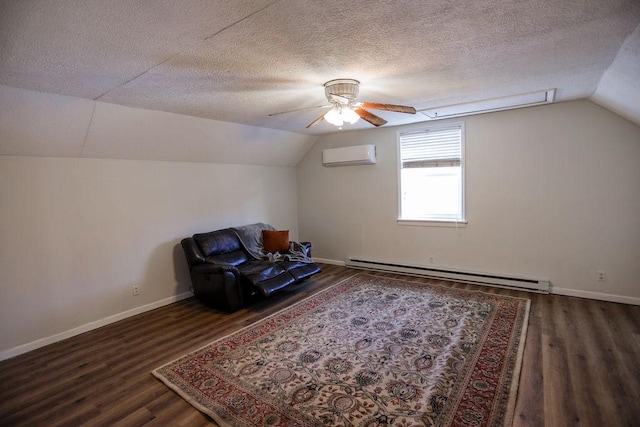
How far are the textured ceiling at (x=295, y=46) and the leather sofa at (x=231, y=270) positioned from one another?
188 cm

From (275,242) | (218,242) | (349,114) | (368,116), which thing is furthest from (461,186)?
(218,242)

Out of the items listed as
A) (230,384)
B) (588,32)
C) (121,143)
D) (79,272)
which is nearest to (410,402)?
(230,384)

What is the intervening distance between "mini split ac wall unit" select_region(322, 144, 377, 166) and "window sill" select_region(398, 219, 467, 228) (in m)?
1.10

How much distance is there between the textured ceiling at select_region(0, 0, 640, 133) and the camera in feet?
5.20

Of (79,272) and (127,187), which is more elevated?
(127,187)

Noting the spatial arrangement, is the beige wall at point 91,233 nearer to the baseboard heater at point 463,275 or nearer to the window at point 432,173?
the baseboard heater at point 463,275

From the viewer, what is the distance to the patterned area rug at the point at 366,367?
2094 millimetres

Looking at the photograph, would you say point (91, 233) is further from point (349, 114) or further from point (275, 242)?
point (349, 114)

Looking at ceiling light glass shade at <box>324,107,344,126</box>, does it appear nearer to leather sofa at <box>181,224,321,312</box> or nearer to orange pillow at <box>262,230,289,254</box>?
leather sofa at <box>181,224,321,312</box>

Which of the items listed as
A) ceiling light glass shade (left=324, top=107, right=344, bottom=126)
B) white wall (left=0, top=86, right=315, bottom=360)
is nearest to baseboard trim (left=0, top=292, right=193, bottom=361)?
white wall (left=0, top=86, right=315, bottom=360)

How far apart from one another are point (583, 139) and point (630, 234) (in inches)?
45.8

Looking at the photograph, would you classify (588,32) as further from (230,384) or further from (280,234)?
(280,234)

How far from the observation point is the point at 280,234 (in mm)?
4887

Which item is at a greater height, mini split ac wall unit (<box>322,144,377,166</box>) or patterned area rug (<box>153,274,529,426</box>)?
mini split ac wall unit (<box>322,144,377,166</box>)
